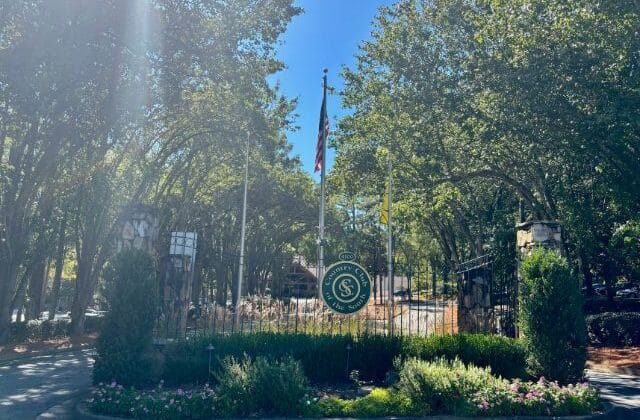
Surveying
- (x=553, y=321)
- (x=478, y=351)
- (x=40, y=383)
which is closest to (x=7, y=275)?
(x=40, y=383)

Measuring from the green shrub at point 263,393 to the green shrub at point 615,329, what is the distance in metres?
14.1

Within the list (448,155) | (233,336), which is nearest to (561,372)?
(233,336)

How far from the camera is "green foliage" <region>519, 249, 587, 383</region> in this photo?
8953mm

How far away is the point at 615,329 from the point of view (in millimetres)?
18453

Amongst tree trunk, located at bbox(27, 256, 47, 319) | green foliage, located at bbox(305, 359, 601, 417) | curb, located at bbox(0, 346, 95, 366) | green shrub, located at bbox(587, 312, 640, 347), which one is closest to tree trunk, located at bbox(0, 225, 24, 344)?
curb, located at bbox(0, 346, 95, 366)

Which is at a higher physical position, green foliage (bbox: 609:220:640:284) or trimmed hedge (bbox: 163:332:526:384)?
green foliage (bbox: 609:220:640:284)

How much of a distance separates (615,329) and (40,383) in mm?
16600

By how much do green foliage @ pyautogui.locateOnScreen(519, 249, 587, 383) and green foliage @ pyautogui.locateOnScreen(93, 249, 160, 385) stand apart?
6155mm

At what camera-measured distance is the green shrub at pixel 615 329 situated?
59.7 feet

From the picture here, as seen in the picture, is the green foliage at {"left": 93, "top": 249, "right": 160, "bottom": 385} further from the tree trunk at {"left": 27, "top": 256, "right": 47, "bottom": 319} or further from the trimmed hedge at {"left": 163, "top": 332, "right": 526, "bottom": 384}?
the tree trunk at {"left": 27, "top": 256, "right": 47, "bottom": 319}

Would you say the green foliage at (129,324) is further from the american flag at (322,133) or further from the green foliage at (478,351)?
the american flag at (322,133)

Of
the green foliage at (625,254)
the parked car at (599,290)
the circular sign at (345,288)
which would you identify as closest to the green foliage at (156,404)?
the circular sign at (345,288)

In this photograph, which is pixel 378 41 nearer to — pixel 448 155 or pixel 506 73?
pixel 448 155

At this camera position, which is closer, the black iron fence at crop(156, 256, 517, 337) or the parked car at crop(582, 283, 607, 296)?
the black iron fence at crop(156, 256, 517, 337)
